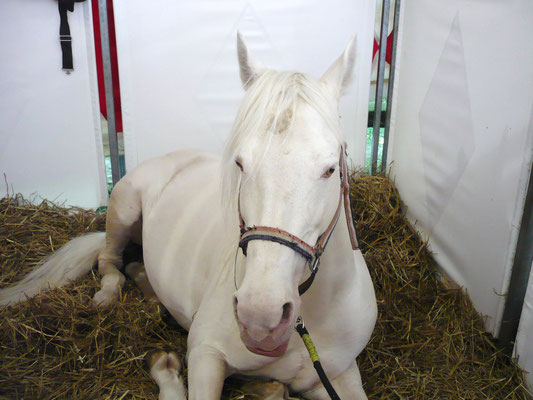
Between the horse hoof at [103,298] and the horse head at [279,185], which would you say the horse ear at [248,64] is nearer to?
the horse head at [279,185]

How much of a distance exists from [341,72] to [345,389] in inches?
46.9

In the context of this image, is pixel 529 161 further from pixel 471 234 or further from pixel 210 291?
pixel 210 291

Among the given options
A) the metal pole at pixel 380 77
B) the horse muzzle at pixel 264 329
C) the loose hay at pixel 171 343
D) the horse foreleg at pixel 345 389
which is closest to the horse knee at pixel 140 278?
the loose hay at pixel 171 343

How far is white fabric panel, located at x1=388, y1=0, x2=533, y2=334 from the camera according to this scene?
75.8 inches

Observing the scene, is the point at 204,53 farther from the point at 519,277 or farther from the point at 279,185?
the point at 519,277

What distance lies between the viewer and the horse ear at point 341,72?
1463 millimetres

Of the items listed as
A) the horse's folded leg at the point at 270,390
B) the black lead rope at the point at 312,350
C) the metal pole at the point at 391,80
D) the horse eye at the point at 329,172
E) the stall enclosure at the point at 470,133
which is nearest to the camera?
the horse eye at the point at 329,172

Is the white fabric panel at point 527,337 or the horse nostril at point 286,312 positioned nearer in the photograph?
the horse nostril at point 286,312

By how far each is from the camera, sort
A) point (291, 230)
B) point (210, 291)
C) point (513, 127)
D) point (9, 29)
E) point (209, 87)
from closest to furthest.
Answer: point (291, 230) < point (210, 291) < point (513, 127) < point (9, 29) < point (209, 87)

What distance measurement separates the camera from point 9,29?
9.66 feet

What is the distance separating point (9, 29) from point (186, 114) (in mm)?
1308

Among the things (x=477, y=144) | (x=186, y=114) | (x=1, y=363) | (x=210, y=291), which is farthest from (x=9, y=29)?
(x=477, y=144)

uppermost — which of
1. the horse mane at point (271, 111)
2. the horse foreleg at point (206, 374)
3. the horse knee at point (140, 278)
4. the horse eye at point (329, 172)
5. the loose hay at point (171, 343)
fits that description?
the horse mane at point (271, 111)

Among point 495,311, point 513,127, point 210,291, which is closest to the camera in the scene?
point 210,291
